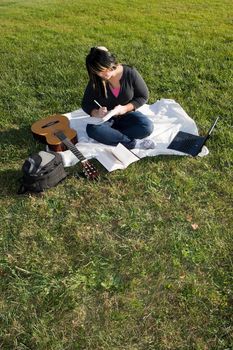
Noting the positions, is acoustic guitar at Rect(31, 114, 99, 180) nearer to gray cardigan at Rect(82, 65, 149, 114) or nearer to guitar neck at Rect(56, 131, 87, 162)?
guitar neck at Rect(56, 131, 87, 162)

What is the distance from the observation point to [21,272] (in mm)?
4387

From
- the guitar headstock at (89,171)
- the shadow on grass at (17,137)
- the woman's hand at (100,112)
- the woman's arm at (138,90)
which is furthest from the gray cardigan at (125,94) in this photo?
the shadow on grass at (17,137)

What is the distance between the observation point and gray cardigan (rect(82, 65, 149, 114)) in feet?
19.8

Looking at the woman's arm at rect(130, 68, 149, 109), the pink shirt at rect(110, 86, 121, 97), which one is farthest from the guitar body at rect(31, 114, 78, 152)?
the woman's arm at rect(130, 68, 149, 109)

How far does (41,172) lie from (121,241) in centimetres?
149

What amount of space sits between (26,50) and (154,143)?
543 centimetres

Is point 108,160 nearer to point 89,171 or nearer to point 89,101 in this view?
point 89,171

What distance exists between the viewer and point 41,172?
5.28m

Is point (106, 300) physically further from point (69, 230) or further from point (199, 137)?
point (199, 137)

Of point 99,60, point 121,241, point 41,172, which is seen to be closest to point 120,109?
point 99,60

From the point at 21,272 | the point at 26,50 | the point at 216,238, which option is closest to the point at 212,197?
the point at 216,238

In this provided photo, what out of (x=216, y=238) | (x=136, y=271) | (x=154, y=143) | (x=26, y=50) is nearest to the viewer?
Result: (x=136, y=271)

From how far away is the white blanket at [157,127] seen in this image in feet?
19.9

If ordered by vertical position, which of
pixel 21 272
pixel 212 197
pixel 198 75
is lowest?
pixel 21 272
